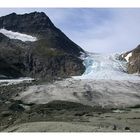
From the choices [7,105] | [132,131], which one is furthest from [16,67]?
[132,131]

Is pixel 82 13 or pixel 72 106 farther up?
pixel 82 13

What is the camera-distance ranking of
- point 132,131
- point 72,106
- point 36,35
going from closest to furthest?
point 132,131, point 72,106, point 36,35

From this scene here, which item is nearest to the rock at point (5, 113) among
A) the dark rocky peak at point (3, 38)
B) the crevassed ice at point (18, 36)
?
the dark rocky peak at point (3, 38)

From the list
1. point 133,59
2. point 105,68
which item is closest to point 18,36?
point 105,68

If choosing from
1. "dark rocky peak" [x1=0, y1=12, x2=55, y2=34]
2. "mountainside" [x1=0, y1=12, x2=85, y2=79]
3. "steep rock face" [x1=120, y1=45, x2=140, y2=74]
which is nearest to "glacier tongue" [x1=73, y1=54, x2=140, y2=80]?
"steep rock face" [x1=120, y1=45, x2=140, y2=74]

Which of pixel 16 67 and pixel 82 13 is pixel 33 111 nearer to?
pixel 16 67

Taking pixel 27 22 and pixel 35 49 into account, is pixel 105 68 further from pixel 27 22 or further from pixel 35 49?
pixel 27 22

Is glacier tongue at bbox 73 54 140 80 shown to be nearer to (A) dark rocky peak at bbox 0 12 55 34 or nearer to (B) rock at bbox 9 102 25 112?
(A) dark rocky peak at bbox 0 12 55 34

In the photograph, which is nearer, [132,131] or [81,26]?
[132,131]
